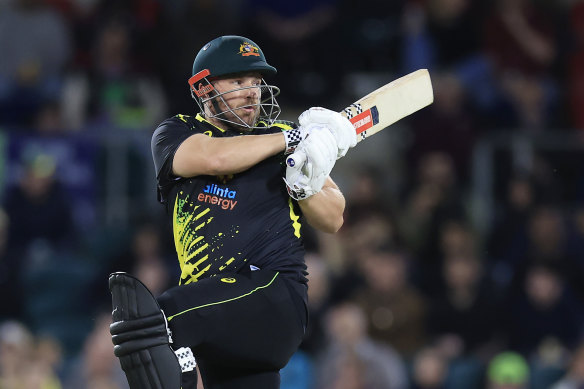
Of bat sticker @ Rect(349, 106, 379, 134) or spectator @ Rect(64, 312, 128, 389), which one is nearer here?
bat sticker @ Rect(349, 106, 379, 134)

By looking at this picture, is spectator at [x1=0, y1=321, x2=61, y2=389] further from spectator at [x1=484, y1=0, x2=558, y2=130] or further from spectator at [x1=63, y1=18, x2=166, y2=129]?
spectator at [x1=484, y1=0, x2=558, y2=130]

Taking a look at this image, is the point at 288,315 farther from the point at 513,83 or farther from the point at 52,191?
the point at 513,83

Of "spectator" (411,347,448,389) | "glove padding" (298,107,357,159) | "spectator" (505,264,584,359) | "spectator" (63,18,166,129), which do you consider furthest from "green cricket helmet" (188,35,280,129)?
"spectator" (63,18,166,129)

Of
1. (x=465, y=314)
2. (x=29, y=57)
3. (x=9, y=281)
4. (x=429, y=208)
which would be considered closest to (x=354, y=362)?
(x=465, y=314)

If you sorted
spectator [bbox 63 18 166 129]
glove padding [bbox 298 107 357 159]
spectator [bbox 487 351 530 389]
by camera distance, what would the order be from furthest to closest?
spectator [bbox 63 18 166 129] < spectator [bbox 487 351 530 389] < glove padding [bbox 298 107 357 159]

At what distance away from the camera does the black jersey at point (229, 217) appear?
4480mm

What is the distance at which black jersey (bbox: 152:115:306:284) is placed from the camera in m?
4.48

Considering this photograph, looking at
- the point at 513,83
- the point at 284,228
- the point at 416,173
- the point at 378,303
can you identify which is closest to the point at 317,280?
the point at 378,303

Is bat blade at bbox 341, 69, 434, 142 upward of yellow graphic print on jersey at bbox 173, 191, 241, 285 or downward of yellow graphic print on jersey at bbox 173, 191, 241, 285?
upward

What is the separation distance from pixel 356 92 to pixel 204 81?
19.5 ft

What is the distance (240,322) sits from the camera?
4262mm

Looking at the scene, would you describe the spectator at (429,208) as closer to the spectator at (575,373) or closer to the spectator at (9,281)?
the spectator at (575,373)

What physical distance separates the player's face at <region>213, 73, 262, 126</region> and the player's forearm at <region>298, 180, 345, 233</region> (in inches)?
17.7

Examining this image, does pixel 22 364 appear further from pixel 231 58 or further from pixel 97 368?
pixel 231 58
